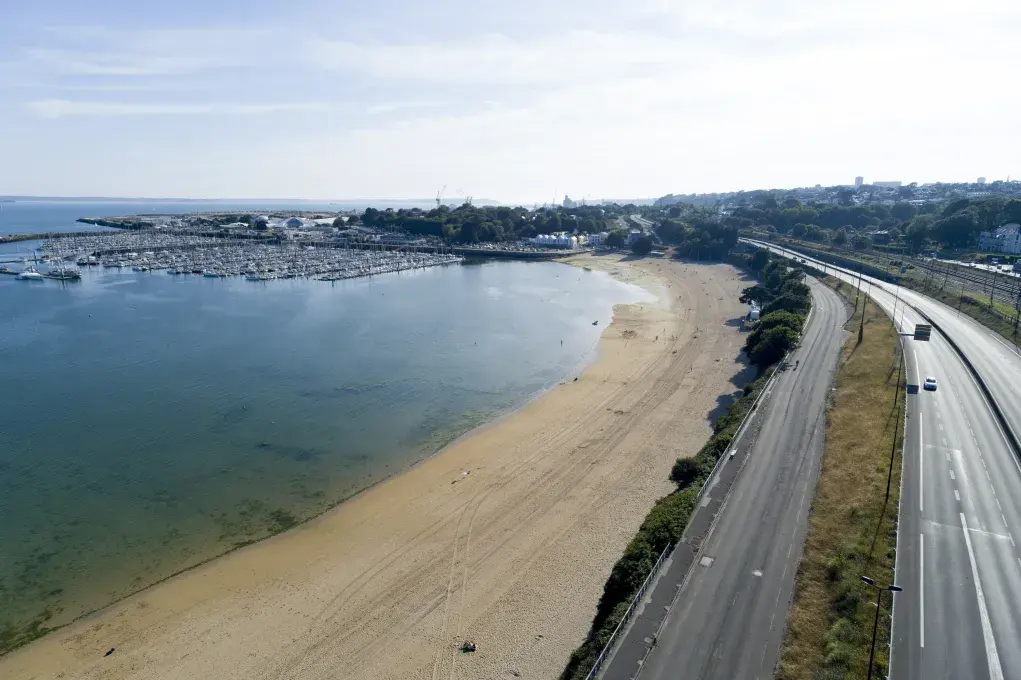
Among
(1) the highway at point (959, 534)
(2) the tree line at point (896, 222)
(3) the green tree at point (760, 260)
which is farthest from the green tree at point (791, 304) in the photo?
(2) the tree line at point (896, 222)

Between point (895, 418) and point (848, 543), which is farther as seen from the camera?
point (895, 418)

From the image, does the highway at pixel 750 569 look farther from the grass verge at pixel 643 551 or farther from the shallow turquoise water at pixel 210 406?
the shallow turquoise water at pixel 210 406

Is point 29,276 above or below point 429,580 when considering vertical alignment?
above

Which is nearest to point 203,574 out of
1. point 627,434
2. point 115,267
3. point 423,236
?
point 627,434

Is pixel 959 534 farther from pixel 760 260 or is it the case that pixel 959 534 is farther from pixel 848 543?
pixel 760 260

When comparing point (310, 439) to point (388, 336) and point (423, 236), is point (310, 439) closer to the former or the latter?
point (388, 336)

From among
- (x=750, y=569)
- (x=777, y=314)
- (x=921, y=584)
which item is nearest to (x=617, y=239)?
(x=777, y=314)

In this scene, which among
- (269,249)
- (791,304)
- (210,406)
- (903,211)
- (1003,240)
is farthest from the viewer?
(903,211)

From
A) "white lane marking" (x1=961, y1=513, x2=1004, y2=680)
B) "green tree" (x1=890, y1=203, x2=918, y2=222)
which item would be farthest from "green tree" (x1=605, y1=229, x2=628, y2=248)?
"white lane marking" (x1=961, y1=513, x2=1004, y2=680)
